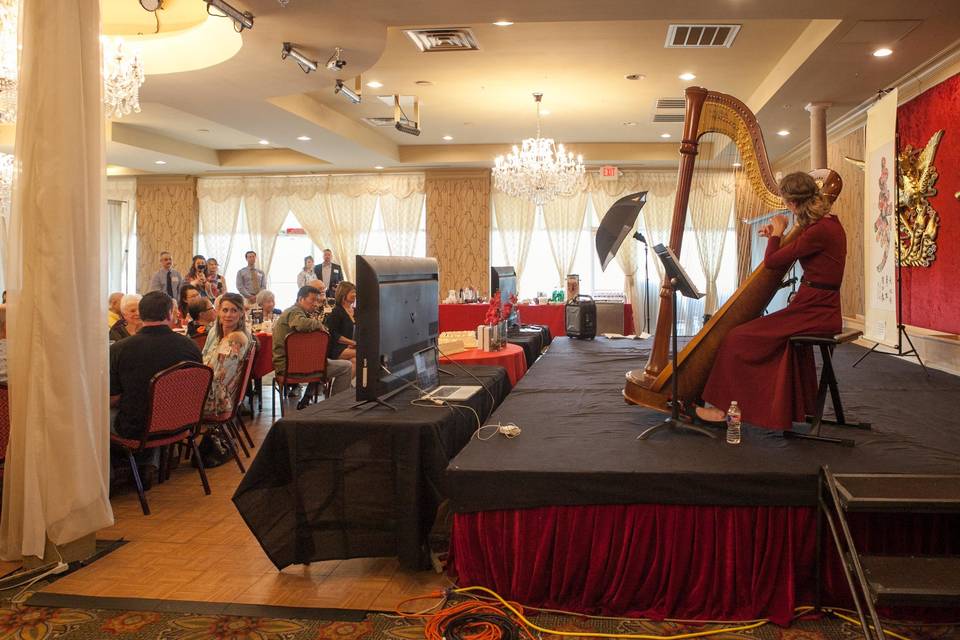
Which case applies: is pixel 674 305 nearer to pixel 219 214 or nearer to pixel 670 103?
pixel 670 103

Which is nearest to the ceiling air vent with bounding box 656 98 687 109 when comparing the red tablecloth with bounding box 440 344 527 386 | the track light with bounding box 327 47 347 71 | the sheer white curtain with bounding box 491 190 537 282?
the sheer white curtain with bounding box 491 190 537 282

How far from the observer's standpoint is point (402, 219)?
1230cm

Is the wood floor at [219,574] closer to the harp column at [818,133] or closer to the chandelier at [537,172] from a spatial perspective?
the harp column at [818,133]

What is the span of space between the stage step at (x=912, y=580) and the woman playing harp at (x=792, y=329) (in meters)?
0.71

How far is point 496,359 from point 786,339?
1.97 metres

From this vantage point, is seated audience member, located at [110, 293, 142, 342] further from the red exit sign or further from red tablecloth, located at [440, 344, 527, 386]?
the red exit sign

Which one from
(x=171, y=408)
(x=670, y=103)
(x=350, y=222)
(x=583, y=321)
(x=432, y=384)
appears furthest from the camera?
(x=350, y=222)

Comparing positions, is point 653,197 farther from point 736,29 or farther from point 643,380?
point 643,380

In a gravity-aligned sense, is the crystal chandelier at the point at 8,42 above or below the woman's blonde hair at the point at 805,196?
above

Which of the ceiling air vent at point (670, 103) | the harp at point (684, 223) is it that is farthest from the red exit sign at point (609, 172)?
the harp at point (684, 223)

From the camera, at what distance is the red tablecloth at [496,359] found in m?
4.44

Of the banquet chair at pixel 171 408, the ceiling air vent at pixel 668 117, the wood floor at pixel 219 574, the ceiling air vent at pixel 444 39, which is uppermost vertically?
the ceiling air vent at pixel 668 117

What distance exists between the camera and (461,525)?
249 cm

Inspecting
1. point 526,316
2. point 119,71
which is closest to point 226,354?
point 119,71
